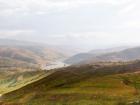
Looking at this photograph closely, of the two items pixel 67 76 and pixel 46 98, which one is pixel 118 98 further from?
pixel 67 76

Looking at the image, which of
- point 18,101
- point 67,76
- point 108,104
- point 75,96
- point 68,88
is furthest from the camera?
point 67,76

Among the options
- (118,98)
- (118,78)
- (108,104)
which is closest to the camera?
(108,104)

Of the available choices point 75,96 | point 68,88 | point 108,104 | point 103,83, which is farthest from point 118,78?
point 108,104

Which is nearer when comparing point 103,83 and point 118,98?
point 118,98

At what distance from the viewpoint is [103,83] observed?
156375mm

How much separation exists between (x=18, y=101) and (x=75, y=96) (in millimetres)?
26852

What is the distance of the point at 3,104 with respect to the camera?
455ft

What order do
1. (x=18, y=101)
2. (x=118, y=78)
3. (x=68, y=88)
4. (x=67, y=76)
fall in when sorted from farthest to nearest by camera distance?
1. (x=67, y=76)
2. (x=118, y=78)
3. (x=68, y=88)
4. (x=18, y=101)

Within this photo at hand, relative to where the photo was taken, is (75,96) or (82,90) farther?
(82,90)

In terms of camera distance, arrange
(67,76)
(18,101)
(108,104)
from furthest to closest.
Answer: (67,76)
(18,101)
(108,104)

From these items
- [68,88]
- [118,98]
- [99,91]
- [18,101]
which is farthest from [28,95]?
[118,98]

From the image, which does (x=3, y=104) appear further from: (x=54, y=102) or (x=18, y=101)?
(x=54, y=102)

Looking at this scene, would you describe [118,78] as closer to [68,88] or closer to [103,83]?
[103,83]

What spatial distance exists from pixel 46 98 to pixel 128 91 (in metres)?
35.3
